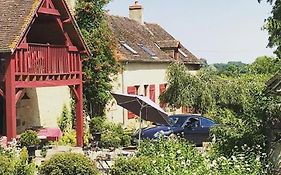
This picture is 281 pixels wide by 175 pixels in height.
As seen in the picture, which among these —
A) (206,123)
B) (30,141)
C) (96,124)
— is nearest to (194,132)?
(206,123)

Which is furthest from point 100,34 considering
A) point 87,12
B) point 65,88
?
point 65,88

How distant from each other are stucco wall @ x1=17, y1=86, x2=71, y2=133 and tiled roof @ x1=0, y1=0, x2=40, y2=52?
14.4 feet

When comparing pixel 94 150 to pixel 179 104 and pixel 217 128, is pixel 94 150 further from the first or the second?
pixel 179 104

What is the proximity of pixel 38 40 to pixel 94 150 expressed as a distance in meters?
5.84

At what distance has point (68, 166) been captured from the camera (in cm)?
1331

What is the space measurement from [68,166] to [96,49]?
Result: 15021 mm

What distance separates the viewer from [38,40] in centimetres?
2498

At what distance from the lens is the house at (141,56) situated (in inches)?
1283

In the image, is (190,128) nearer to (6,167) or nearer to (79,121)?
(79,121)

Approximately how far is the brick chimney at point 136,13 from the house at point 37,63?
17.0m

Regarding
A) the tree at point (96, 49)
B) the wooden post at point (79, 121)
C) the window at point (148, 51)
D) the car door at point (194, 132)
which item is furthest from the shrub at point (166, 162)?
the window at point (148, 51)

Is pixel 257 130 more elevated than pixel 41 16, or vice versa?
pixel 41 16

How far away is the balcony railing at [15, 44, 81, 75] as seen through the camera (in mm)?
20578

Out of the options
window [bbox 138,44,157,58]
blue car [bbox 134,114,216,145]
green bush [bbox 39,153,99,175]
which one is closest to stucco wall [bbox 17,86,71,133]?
blue car [bbox 134,114,216,145]
